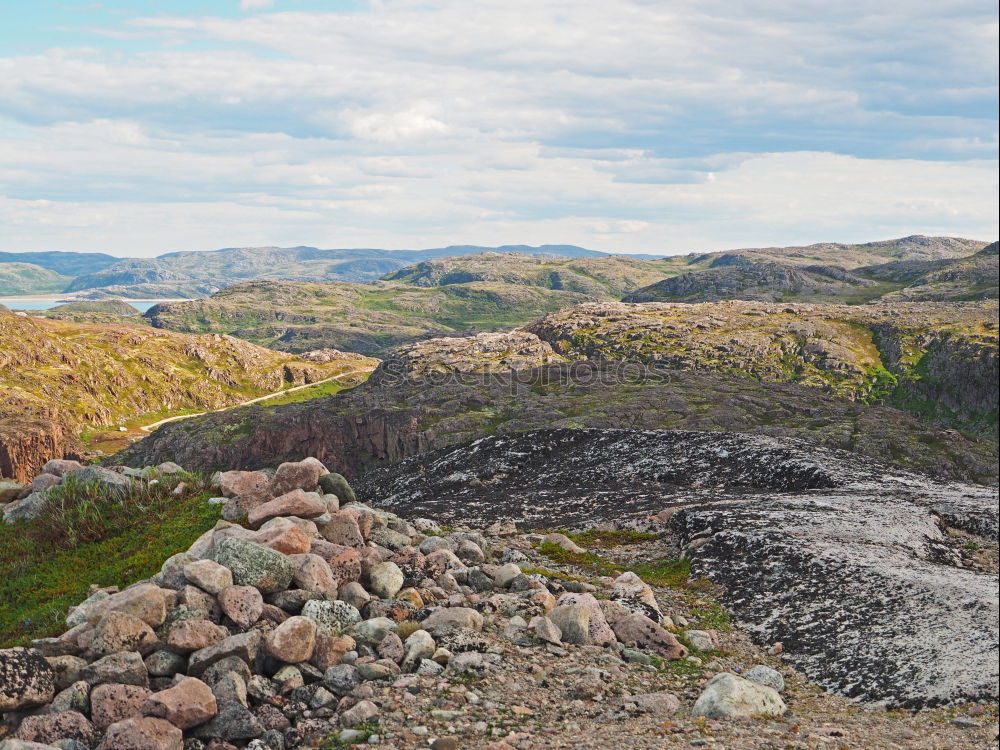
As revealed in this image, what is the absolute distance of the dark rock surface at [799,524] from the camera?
54.5 feet

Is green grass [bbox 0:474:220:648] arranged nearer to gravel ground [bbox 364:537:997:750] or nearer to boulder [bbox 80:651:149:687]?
boulder [bbox 80:651:149:687]

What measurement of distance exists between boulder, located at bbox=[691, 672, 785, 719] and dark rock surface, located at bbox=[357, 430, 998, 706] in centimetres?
269

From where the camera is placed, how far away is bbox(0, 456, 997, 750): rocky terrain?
474 inches

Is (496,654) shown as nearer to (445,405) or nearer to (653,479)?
(653,479)

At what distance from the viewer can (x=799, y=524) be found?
25219 mm

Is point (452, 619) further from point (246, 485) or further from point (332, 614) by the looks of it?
point (246, 485)

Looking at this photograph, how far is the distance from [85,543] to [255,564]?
893 cm

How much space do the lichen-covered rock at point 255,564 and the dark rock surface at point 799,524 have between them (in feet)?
40.4

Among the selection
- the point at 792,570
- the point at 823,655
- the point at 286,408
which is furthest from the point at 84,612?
the point at 286,408

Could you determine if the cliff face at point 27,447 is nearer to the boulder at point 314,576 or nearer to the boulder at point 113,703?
the boulder at point 314,576

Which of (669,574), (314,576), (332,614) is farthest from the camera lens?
(669,574)

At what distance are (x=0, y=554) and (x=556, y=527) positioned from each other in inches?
794

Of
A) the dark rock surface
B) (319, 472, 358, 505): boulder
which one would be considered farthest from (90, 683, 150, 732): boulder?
the dark rock surface

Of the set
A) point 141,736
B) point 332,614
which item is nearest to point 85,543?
point 332,614
